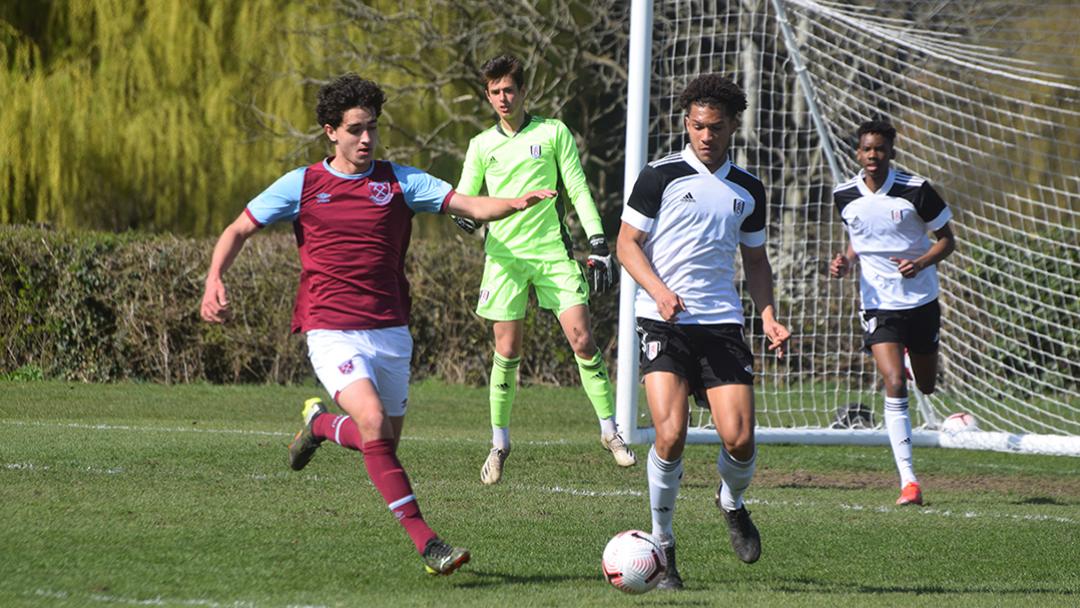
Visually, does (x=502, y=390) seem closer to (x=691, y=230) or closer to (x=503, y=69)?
(x=503, y=69)

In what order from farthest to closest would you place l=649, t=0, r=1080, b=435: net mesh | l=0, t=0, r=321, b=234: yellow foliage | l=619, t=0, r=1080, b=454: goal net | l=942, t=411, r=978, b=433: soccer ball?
l=0, t=0, r=321, b=234: yellow foliage, l=649, t=0, r=1080, b=435: net mesh, l=619, t=0, r=1080, b=454: goal net, l=942, t=411, r=978, b=433: soccer ball

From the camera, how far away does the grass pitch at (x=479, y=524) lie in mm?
5844

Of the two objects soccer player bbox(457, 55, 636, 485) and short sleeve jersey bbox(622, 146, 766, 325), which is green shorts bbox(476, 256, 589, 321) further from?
short sleeve jersey bbox(622, 146, 766, 325)

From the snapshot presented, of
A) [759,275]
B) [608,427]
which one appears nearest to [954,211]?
[608,427]

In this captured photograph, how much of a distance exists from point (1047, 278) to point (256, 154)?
35.8 ft

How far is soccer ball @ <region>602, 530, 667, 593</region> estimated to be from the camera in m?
5.69

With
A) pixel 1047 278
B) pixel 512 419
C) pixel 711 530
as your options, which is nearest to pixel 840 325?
pixel 1047 278

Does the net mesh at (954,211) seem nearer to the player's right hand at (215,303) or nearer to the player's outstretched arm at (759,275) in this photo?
the player's outstretched arm at (759,275)

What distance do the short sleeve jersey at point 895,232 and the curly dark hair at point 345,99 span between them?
4.16 meters

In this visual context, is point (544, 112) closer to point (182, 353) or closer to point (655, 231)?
point (182, 353)

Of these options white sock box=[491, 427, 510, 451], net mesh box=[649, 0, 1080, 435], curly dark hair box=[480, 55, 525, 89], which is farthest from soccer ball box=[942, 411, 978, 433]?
curly dark hair box=[480, 55, 525, 89]

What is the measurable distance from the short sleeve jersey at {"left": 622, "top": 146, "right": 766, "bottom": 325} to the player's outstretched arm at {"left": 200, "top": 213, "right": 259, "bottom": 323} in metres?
1.63

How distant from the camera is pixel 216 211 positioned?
20359 millimetres


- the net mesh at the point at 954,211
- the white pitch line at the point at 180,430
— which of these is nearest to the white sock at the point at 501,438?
the white pitch line at the point at 180,430
